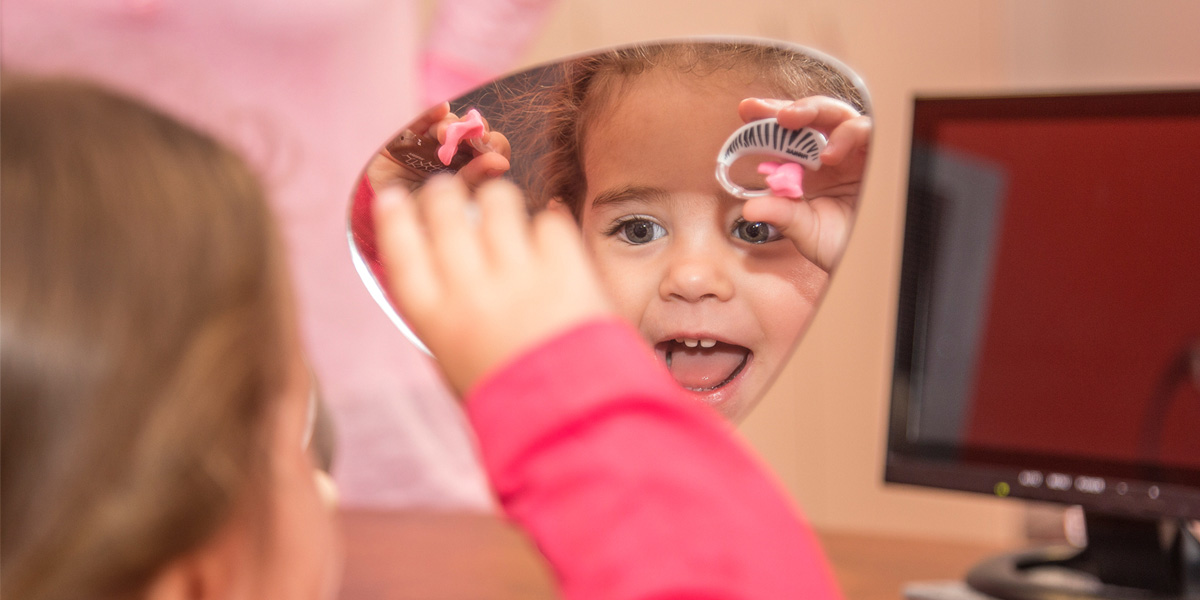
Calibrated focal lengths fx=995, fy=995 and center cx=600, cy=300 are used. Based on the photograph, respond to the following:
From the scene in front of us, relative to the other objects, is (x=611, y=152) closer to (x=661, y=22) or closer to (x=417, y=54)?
(x=417, y=54)

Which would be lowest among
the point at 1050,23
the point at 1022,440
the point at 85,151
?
the point at 1022,440

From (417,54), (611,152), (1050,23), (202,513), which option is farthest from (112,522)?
(1050,23)

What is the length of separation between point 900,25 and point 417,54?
1089 millimetres

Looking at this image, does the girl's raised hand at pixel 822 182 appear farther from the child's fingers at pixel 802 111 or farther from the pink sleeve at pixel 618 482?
the pink sleeve at pixel 618 482

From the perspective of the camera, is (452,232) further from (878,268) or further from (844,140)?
(878,268)

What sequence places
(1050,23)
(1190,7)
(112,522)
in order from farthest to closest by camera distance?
(1050,23) → (1190,7) → (112,522)

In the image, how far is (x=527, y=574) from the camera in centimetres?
73

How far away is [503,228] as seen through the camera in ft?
1.00

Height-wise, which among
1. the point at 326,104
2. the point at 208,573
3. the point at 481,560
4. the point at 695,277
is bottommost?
the point at 481,560

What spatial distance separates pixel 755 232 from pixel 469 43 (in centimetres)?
70

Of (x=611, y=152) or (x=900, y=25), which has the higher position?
(x=900, y=25)

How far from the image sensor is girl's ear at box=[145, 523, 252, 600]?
294 millimetres

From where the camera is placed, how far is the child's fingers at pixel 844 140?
0.39 metres

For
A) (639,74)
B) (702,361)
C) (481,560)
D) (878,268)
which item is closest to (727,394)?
(702,361)
